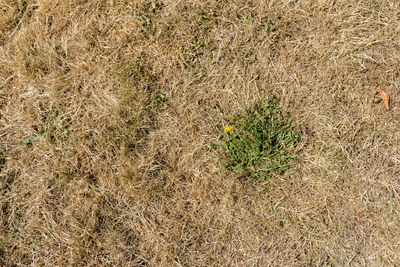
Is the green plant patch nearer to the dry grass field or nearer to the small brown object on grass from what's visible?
the dry grass field

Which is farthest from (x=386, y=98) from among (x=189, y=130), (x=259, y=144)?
(x=189, y=130)

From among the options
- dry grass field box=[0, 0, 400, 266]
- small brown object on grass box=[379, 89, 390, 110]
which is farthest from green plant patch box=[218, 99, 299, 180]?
small brown object on grass box=[379, 89, 390, 110]

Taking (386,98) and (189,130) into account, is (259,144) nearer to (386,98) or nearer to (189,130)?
(189,130)

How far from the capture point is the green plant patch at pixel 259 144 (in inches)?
111

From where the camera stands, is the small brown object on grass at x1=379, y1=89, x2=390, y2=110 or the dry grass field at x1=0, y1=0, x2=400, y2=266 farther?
the small brown object on grass at x1=379, y1=89, x2=390, y2=110

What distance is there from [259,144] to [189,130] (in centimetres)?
55

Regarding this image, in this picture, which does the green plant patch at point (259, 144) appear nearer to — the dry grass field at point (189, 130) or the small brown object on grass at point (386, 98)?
the dry grass field at point (189, 130)

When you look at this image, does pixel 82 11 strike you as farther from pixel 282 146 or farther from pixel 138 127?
pixel 282 146

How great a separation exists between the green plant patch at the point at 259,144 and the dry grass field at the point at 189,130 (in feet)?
0.26

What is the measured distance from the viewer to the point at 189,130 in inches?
115

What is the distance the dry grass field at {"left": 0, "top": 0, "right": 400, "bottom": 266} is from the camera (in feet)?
9.14

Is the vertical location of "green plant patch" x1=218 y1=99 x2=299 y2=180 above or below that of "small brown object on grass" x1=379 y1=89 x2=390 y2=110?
above

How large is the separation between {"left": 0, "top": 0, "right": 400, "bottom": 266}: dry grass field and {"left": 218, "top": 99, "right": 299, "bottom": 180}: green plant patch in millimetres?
78

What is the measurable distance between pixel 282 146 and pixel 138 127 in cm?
112
